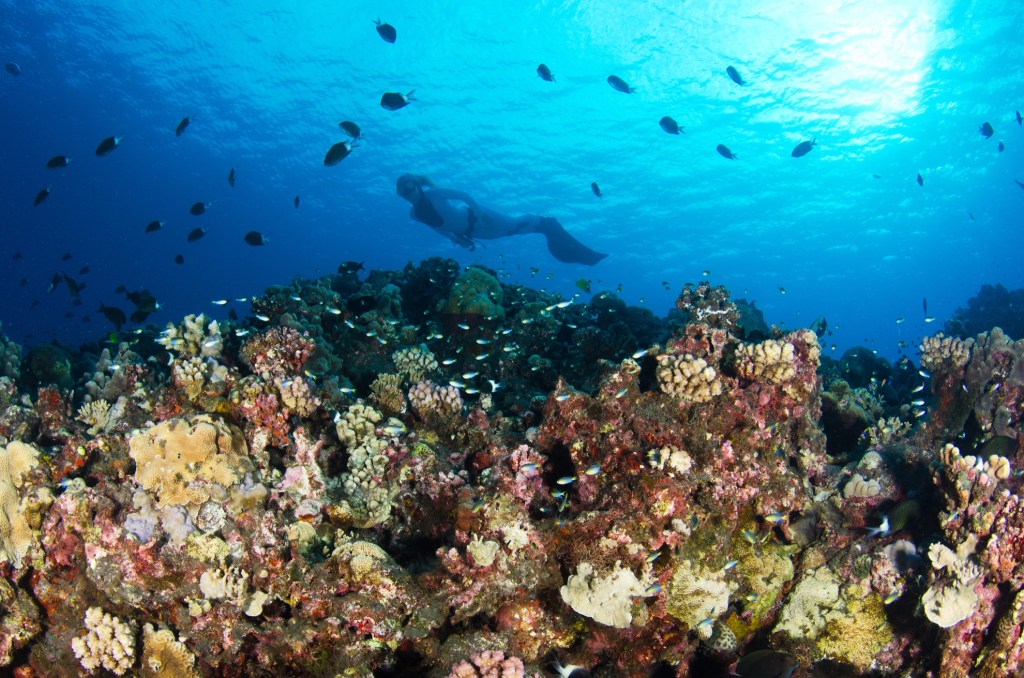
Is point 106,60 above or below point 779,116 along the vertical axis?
below

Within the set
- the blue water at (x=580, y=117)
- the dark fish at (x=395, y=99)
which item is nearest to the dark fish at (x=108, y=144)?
the dark fish at (x=395, y=99)

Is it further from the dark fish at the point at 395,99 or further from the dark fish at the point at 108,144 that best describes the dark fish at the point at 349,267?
the dark fish at the point at 108,144

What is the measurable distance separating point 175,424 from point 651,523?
197 inches

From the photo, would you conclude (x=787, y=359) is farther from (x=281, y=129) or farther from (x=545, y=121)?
(x=281, y=129)

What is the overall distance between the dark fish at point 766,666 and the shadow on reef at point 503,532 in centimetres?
3

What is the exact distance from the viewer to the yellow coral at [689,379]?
540 cm

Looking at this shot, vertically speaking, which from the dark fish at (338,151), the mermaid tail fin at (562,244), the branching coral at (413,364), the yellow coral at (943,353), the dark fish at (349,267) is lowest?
the branching coral at (413,364)

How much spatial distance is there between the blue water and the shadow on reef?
24.8 ft

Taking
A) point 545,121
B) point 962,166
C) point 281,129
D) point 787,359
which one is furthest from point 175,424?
point 962,166

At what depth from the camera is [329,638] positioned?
14.4 ft

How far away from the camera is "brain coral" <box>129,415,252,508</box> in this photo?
16.0 feet

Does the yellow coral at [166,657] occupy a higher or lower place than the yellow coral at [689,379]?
lower

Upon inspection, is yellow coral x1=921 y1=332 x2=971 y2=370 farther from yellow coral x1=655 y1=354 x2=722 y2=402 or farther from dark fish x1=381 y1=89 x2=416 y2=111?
dark fish x1=381 y1=89 x2=416 y2=111

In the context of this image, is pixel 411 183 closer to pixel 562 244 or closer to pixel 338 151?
pixel 562 244
